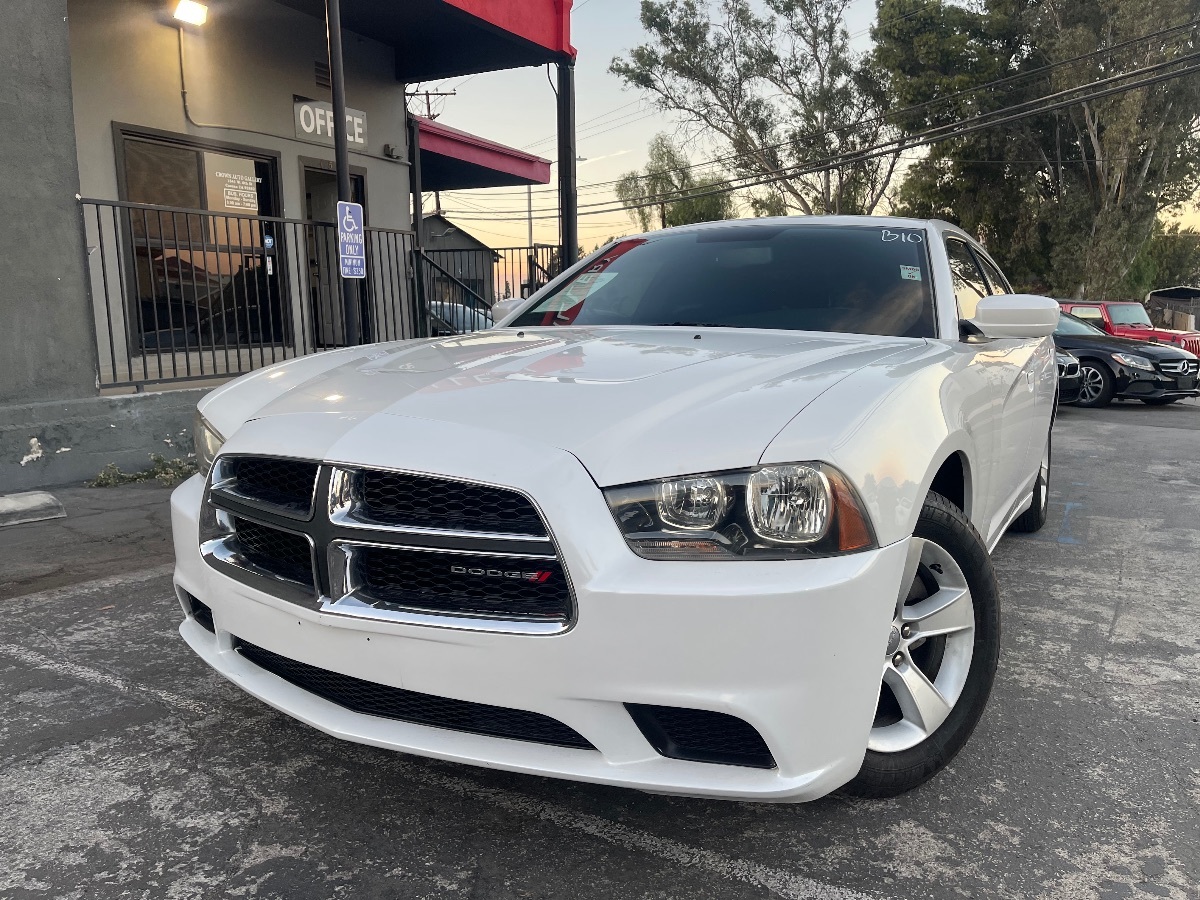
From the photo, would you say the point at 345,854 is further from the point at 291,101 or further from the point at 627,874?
the point at 291,101

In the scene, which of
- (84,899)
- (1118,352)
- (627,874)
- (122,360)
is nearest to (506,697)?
(627,874)

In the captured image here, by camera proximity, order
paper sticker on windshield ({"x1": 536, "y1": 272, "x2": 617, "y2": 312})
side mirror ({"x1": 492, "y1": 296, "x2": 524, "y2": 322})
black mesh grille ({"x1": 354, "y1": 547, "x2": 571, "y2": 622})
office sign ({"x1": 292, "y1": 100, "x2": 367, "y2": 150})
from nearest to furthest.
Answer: black mesh grille ({"x1": 354, "y1": 547, "x2": 571, "y2": 622})
paper sticker on windshield ({"x1": 536, "y1": 272, "x2": 617, "y2": 312})
side mirror ({"x1": 492, "y1": 296, "x2": 524, "y2": 322})
office sign ({"x1": 292, "y1": 100, "x2": 367, "y2": 150})

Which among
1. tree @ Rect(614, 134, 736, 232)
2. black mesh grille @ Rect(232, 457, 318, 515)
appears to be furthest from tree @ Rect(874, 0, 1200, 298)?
black mesh grille @ Rect(232, 457, 318, 515)

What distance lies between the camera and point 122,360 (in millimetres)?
7645

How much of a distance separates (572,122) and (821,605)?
30.6 ft

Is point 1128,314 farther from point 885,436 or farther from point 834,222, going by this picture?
point 885,436

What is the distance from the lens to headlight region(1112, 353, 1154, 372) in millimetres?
11961

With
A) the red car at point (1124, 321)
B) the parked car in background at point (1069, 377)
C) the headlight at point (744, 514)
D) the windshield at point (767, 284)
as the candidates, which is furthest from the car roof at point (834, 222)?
the red car at point (1124, 321)

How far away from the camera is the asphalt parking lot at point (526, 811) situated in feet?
6.34

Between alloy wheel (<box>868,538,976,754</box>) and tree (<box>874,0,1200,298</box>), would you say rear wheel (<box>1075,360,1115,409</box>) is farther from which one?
tree (<box>874,0,1200,298</box>)

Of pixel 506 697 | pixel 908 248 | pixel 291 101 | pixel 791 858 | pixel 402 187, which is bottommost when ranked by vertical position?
pixel 791 858

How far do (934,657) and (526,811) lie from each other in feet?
3.51

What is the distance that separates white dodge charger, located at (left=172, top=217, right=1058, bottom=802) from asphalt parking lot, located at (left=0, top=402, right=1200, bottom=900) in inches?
8.6

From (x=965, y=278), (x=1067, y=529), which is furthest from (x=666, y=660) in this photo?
(x=1067, y=529)
